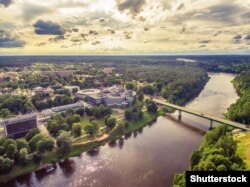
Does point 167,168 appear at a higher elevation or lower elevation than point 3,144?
lower

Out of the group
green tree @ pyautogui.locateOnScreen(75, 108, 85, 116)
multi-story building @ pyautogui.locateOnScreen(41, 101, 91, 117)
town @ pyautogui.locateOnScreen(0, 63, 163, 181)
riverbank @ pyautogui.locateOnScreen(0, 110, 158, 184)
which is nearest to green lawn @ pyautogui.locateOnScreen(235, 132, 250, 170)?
riverbank @ pyautogui.locateOnScreen(0, 110, 158, 184)

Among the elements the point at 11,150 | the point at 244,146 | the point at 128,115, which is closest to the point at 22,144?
the point at 11,150

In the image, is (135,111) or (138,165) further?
(135,111)

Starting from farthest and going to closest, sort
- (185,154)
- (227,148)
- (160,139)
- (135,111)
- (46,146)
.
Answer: (135,111) → (160,139) → (185,154) → (46,146) → (227,148)

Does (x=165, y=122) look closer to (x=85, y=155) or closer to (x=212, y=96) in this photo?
(x=85, y=155)

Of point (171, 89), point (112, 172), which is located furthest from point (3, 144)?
point (171, 89)

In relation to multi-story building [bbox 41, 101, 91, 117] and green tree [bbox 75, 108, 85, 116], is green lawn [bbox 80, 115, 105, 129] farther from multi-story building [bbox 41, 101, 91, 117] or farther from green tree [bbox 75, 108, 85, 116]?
multi-story building [bbox 41, 101, 91, 117]

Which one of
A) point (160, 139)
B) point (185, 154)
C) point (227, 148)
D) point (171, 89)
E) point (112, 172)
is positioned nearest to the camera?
point (227, 148)
